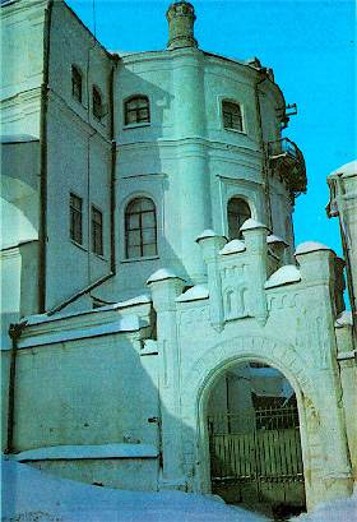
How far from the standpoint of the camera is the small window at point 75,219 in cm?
1867

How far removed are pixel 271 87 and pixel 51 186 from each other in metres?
10.5

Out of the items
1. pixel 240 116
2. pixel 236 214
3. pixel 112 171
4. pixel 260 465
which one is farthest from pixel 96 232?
pixel 260 465

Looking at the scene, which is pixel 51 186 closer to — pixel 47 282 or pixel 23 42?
pixel 47 282

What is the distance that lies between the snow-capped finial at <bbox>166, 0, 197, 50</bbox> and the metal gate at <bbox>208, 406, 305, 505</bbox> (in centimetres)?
1409

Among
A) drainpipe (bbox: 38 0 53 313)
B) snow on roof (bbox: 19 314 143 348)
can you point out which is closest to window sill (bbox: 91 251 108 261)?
drainpipe (bbox: 38 0 53 313)

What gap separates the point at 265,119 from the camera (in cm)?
2355

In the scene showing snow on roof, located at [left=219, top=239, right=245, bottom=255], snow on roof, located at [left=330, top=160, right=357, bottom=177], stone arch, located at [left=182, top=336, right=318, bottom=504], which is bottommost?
stone arch, located at [left=182, top=336, right=318, bottom=504]

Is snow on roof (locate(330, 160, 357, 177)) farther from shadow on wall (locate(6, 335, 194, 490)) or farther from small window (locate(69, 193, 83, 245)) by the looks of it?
small window (locate(69, 193, 83, 245))

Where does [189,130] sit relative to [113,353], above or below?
above

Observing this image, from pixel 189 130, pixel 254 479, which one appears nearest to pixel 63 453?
pixel 254 479

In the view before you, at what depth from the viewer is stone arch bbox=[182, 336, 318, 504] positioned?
40.9 ft

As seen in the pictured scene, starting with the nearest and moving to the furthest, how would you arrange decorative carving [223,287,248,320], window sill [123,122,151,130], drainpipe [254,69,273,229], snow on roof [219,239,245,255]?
decorative carving [223,287,248,320] → snow on roof [219,239,245,255] → window sill [123,122,151,130] → drainpipe [254,69,273,229]

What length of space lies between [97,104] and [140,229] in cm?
443

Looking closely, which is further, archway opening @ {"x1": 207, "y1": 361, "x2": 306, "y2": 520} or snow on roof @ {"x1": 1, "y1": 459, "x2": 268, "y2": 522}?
archway opening @ {"x1": 207, "y1": 361, "x2": 306, "y2": 520}
